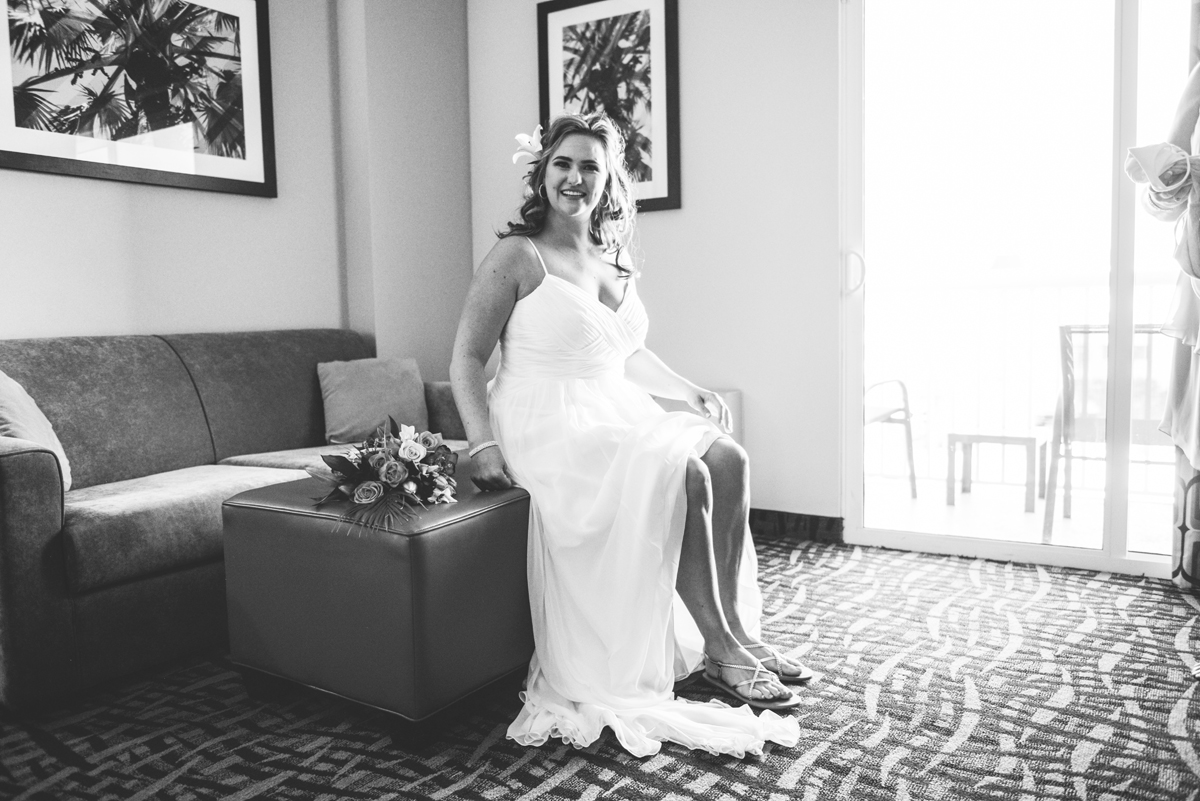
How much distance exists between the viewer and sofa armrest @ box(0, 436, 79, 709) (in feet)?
6.39

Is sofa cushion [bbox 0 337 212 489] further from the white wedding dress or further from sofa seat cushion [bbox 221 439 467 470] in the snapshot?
the white wedding dress

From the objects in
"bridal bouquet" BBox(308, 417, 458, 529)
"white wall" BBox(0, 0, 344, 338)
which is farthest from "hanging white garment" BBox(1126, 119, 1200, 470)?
"white wall" BBox(0, 0, 344, 338)

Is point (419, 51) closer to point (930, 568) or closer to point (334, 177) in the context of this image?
point (334, 177)

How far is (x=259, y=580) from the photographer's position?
200 cm

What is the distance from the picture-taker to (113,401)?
2.75 m

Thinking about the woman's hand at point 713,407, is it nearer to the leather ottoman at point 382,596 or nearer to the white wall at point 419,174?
the leather ottoman at point 382,596

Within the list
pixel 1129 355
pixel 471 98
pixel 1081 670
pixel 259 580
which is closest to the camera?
pixel 259 580

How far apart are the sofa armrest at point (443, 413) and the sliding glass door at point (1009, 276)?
1.56m

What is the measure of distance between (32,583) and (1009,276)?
3219 millimetres

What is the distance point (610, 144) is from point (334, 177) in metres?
Answer: 1.97

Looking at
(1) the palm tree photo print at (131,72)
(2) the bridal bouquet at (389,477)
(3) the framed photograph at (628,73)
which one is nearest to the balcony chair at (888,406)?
(3) the framed photograph at (628,73)

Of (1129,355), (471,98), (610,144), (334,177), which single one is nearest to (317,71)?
(334,177)

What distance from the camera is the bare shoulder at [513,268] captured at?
2197 millimetres

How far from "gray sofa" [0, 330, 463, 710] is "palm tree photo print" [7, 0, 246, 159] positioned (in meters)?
0.73
